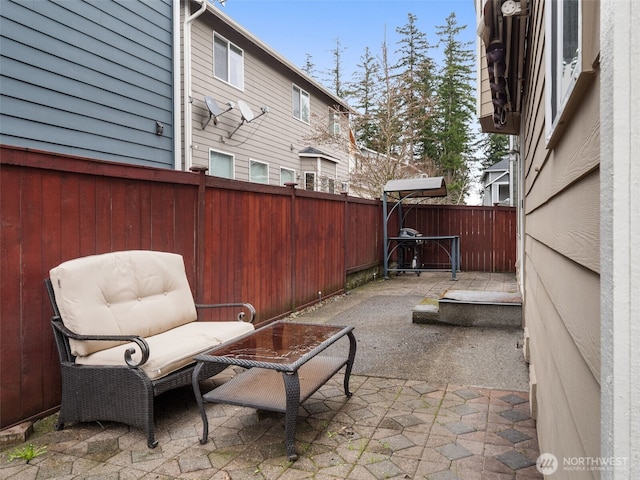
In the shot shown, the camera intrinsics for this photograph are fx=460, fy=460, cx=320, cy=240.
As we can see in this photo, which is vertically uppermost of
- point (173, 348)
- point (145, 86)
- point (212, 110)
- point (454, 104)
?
point (454, 104)

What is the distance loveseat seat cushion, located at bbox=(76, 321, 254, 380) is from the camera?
2.86 meters

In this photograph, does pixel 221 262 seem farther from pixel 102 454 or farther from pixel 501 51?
pixel 501 51

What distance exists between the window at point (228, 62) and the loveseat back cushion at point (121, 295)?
6.68 m

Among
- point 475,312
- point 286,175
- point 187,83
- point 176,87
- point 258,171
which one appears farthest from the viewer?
point 286,175

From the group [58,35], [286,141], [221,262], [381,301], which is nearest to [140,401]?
[221,262]

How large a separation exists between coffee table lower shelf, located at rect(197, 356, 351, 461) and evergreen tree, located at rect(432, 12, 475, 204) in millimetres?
25082

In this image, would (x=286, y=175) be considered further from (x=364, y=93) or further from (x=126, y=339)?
(x=364, y=93)

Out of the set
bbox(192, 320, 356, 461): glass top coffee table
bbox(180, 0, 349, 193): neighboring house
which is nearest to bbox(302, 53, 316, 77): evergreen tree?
bbox(180, 0, 349, 193): neighboring house

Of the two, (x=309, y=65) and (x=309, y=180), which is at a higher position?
(x=309, y=65)

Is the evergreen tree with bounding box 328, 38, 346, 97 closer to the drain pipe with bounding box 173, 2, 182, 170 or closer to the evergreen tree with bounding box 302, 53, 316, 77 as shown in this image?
the evergreen tree with bounding box 302, 53, 316, 77

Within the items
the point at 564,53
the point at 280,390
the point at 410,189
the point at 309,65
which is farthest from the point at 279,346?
the point at 309,65

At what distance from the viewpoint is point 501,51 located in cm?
370

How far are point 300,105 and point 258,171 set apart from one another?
3220 mm

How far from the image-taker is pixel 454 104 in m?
27.7
